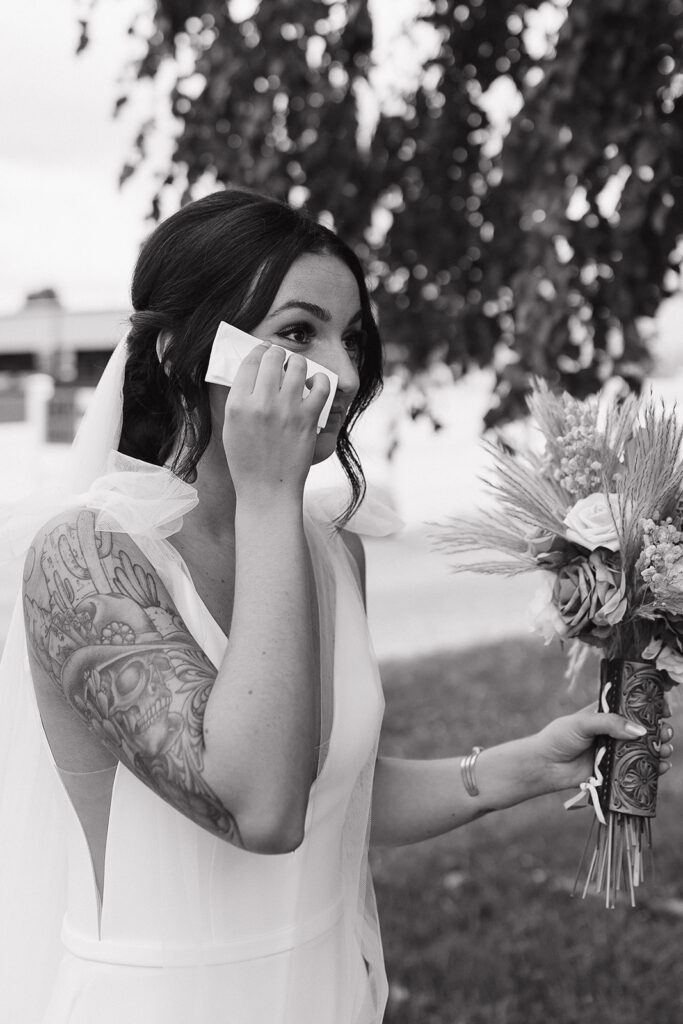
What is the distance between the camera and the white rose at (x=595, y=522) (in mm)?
1854

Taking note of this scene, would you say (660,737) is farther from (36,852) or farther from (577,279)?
(577,279)

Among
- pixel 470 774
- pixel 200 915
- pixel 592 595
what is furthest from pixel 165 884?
pixel 592 595

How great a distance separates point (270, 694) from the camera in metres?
1.46

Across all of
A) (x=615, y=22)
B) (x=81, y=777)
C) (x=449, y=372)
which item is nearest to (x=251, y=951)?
(x=81, y=777)

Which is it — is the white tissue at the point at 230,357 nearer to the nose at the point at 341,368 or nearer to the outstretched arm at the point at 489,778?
the nose at the point at 341,368

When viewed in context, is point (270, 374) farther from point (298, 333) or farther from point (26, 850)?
point (26, 850)

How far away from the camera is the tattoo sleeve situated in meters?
1.49

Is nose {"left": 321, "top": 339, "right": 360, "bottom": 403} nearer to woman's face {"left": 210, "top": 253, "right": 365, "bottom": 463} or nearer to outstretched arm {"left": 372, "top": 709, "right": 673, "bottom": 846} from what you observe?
woman's face {"left": 210, "top": 253, "right": 365, "bottom": 463}

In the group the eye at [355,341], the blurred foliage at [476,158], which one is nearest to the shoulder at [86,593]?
the eye at [355,341]

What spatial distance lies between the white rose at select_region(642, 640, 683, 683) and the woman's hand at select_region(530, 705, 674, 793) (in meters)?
0.10

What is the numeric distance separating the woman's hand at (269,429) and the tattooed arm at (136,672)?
0.74 feet

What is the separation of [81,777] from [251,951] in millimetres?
402

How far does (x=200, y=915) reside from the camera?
179 cm

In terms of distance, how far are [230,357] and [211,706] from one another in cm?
62
